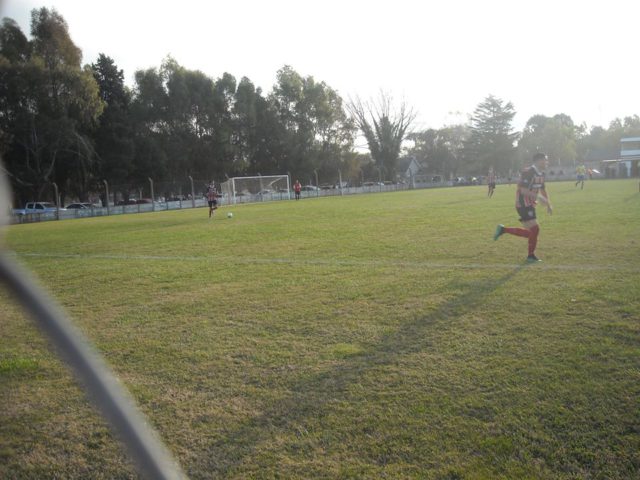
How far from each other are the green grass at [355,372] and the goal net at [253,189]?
3909 centimetres

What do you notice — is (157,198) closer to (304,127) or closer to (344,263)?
(304,127)

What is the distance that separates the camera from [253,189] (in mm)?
50438

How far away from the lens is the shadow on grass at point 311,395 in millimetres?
3020

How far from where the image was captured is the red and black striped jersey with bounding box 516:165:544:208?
9.47 m

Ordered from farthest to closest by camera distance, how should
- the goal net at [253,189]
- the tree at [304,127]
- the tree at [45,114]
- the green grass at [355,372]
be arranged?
1. the tree at [304,127]
2. the goal net at [253,189]
3. the tree at [45,114]
4. the green grass at [355,372]

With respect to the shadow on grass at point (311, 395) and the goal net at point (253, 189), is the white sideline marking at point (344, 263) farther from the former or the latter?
the goal net at point (253, 189)

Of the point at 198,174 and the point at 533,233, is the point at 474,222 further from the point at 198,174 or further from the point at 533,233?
the point at 198,174

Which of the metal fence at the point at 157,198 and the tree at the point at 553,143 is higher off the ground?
the tree at the point at 553,143

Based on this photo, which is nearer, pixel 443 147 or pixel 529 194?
pixel 529 194

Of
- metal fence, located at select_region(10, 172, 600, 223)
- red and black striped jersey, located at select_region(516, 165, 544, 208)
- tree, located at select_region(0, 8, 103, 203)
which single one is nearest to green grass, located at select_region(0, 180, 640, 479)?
red and black striped jersey, located at select_region(516, 165, 544, 208)

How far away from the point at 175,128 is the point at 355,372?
58181mm

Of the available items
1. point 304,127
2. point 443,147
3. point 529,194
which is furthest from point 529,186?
point 443,147

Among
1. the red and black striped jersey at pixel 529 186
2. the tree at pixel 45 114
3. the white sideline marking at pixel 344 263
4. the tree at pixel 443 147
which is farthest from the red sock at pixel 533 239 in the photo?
the tree at pixel 443 147

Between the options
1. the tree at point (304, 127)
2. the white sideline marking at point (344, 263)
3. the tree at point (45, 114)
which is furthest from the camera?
the tree at point (304, 127)
